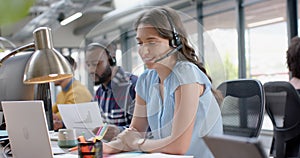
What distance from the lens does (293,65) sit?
2.48m

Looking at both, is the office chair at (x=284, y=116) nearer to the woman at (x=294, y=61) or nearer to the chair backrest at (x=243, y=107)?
the woman at (x=294, y=61)

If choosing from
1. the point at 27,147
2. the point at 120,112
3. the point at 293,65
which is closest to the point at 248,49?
the point at 293,65

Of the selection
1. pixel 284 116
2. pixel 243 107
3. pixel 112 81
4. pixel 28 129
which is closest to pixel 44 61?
pixel 28 129

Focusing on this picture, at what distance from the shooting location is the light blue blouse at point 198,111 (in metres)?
1.37

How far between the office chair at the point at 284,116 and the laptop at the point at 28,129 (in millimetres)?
1494

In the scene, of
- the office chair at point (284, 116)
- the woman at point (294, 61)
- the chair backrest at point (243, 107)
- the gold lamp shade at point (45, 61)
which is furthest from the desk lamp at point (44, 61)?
the woman at point (294, 61)

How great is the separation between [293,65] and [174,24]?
1.44m

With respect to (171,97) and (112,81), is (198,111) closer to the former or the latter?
(171,97)

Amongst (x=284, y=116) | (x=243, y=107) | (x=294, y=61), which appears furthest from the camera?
(x=294, y=61)

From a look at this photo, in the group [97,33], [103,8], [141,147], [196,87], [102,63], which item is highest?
[103,8]

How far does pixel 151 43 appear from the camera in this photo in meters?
1.30

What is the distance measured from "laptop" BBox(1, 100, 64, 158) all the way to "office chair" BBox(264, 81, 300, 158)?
1.49m

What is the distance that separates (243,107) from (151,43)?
0.64 m

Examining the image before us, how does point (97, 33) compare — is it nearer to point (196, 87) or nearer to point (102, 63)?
point (102, 63)
